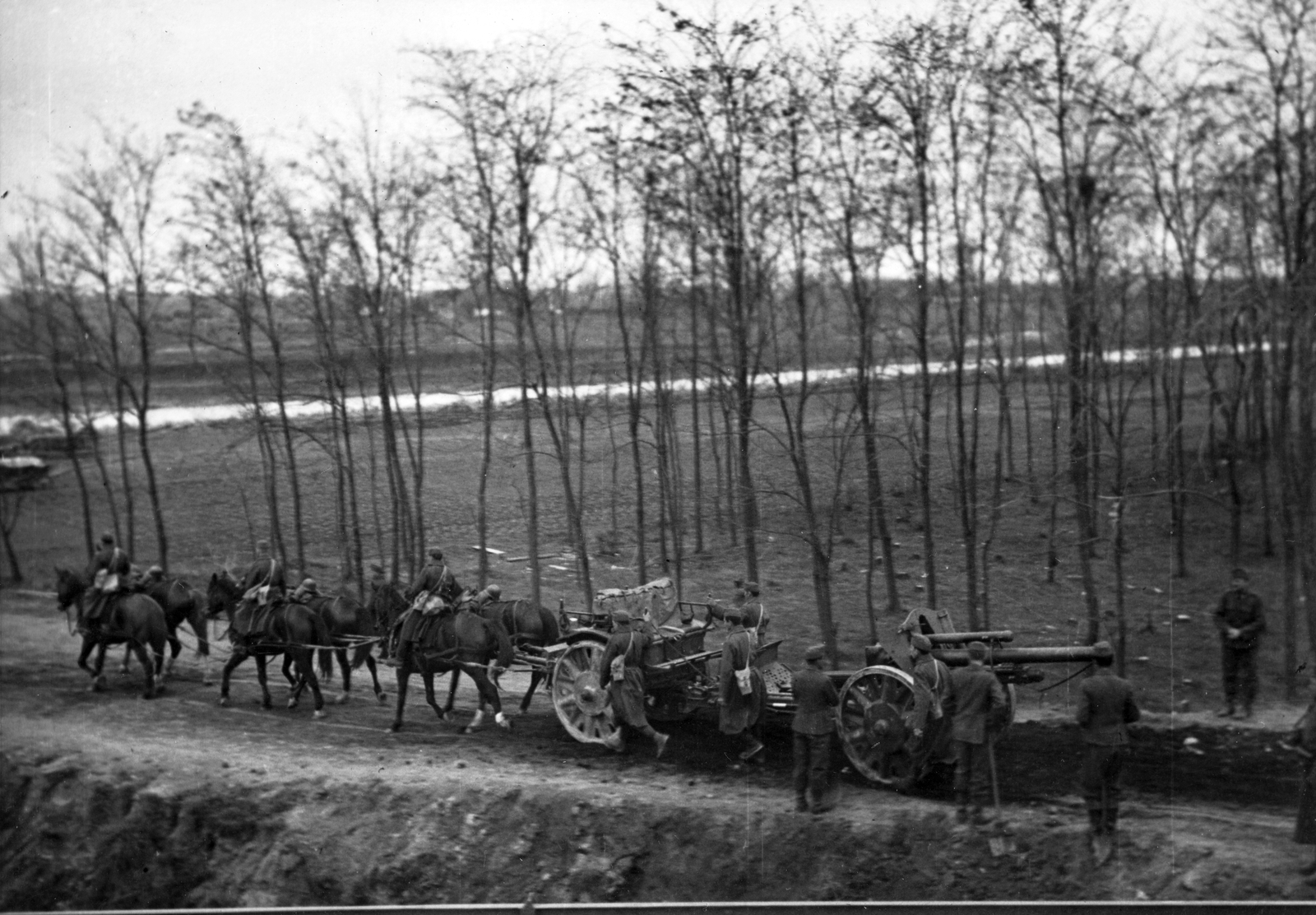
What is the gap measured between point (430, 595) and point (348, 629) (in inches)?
53.1

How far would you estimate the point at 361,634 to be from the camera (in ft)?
Answer: 34.4

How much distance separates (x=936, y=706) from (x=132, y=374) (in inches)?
304

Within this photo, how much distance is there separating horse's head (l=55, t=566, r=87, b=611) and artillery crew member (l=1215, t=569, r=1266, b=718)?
9.95m

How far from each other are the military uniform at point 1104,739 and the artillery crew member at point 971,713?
55cm

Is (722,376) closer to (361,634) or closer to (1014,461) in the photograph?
(1014,461)

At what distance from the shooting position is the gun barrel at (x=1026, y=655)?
7.82 meters

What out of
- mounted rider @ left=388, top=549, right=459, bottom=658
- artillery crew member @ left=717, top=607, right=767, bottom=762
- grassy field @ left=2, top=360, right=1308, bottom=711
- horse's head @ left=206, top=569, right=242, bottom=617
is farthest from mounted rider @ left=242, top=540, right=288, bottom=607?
artillery crew member @ left=717, top=607, right=767, bottom=762

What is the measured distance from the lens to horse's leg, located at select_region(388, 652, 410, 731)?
9.73 meters

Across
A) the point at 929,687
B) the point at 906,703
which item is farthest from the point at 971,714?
the point at 906,703

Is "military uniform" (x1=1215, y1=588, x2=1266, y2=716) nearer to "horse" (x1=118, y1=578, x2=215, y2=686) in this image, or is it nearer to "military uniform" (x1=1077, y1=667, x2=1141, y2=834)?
"military uniform" (x1=1077, y1=667, x2=1141, y2=834)

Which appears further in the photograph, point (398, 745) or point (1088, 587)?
point (398, 745)

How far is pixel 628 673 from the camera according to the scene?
28.4 ft

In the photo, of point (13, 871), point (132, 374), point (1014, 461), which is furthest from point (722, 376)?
point (13, 871)

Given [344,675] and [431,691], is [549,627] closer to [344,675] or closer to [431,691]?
[431,691]
